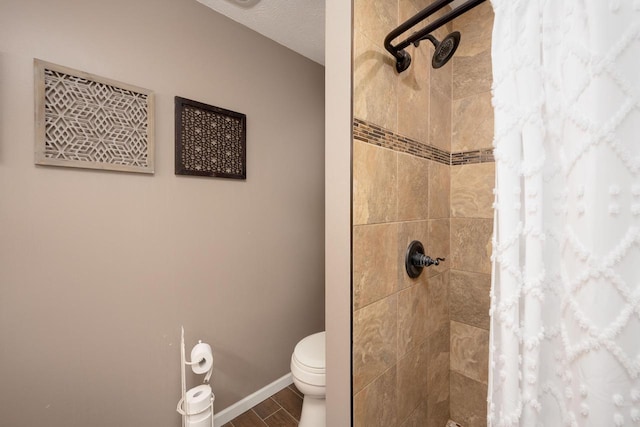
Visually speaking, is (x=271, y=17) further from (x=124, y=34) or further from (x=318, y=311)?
(x=318, y=311)

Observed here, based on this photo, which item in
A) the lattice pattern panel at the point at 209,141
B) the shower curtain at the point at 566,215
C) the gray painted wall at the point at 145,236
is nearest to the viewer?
the shower curtain at the point at 566,215

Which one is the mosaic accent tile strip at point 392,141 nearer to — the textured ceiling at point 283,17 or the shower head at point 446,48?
the shower head at point 446,48

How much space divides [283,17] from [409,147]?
3.90 ft

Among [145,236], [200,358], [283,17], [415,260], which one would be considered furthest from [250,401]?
[283,17]

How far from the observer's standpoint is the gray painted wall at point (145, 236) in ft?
3.33

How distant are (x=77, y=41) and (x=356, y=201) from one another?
1.40 meters

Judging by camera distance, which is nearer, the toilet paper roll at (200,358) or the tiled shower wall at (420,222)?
the tiled shower wall at (420,222)

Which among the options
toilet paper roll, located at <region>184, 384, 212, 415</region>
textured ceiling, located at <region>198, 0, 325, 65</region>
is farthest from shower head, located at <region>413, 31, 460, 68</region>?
toilet paper roll, located at <region>184, 384, 212, 415</region>

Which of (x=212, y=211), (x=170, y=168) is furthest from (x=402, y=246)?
(x=170, y=168)

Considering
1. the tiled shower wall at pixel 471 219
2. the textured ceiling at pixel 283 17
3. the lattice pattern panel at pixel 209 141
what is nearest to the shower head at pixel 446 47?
the tiled shower wall at pixel 471 219

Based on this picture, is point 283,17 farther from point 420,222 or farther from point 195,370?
point 195,370

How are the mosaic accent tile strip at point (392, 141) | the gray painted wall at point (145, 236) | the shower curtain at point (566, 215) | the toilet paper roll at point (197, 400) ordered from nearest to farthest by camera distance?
the shower curtain at point (566, 215), the mosaic accent tile strip at point (392, 141), the gray painted wall at point (145, 236), the toilet paper roll at point (197, 400)

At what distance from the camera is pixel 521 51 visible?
1.86ft

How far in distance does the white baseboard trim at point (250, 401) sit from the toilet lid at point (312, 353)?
1.89ft
